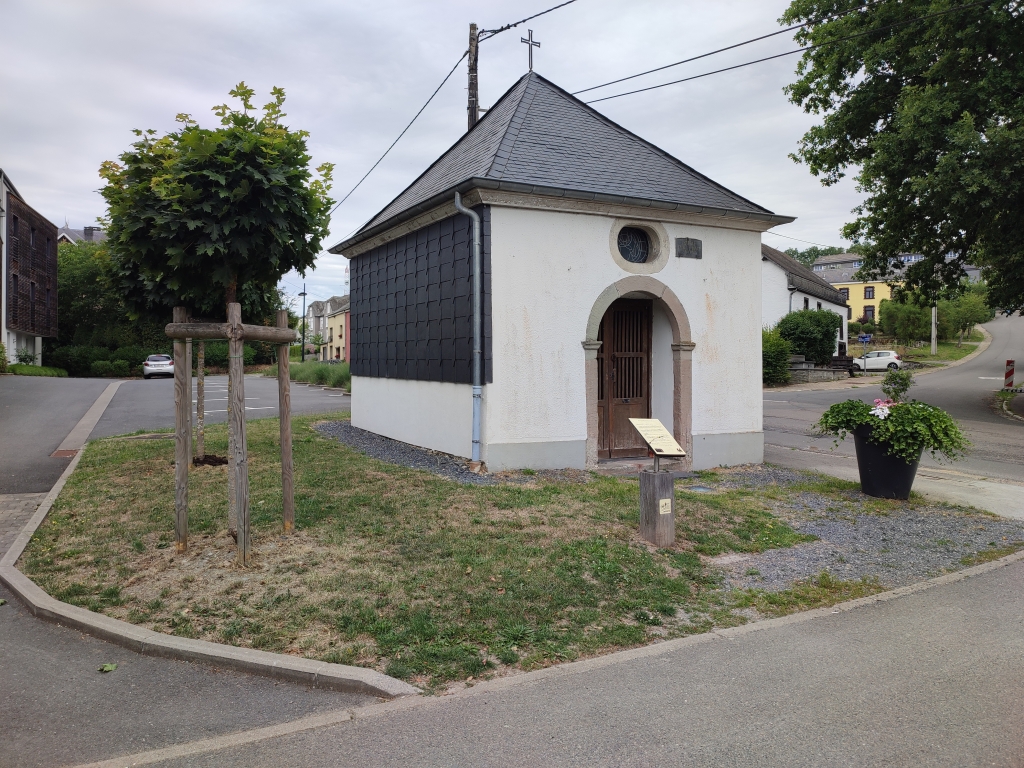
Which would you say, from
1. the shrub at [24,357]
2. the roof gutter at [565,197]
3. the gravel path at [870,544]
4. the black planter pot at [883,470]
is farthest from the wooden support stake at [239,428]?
the shrub at [24,357]

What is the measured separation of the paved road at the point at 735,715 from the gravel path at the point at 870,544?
4.14 feet

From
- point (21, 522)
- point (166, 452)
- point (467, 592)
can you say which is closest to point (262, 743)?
point (467, 592)

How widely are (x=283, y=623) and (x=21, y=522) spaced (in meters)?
4.63

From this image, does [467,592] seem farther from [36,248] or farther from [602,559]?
[36,248]

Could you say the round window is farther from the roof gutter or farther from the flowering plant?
the flowering plant

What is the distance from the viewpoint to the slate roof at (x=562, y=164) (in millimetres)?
9622

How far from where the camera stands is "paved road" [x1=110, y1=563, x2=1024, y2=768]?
3.06 m

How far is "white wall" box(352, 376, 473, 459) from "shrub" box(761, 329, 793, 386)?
21.9 meters

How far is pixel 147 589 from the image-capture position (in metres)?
5.00

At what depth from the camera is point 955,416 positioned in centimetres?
1911

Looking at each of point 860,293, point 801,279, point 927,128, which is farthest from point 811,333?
point 860,293

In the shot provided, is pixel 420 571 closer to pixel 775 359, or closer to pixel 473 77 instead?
pixel 473 77

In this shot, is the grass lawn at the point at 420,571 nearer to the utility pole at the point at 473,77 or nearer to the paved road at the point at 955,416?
the paved road at the point at 955,416

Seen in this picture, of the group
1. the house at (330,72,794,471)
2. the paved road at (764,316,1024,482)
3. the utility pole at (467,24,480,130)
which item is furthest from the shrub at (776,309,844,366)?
the house at (330,72,794,471)
